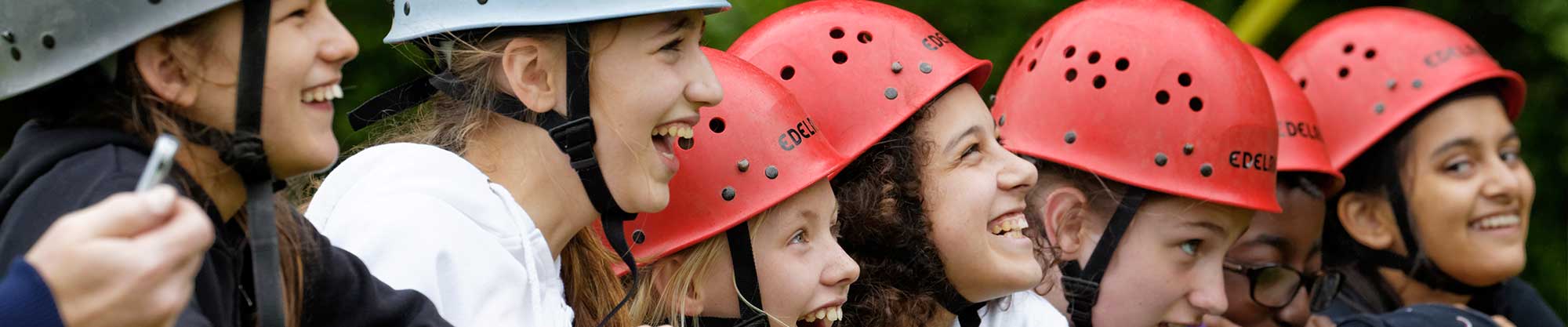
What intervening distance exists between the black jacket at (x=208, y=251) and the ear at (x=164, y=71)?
107 millimetres

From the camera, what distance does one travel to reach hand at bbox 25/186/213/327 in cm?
163

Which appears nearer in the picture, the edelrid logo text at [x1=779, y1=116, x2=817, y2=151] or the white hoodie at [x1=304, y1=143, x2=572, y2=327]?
the white hoodie at [x1=304, y1=143, x2=572, y2=327]

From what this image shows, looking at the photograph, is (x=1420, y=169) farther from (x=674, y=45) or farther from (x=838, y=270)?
(x=674, y=45)

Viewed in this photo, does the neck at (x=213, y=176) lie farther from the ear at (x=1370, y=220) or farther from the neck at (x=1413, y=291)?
the neck at (x=1413, y=291)

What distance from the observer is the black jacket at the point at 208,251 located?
6.61 feet

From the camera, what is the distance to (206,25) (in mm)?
2289

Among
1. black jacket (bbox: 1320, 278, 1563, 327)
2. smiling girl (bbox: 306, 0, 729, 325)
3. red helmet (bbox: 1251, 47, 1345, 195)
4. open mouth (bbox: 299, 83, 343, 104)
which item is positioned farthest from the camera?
black jacket (bbox: 1320, 278, 1563, 327)

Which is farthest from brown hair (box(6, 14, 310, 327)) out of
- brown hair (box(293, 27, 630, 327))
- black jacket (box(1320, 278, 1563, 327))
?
black jacket (box(1320, 278, 1563, 327))

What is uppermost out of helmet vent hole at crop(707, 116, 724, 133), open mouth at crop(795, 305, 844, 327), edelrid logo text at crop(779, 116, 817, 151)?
helmet vent hole at crop(707, 116, 724, 133)

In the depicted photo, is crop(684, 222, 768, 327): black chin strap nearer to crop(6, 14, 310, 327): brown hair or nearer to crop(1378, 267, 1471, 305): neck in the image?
crop(6, 14, 310, 327): brown hair

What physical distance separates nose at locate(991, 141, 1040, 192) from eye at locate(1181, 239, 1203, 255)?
790 millimetres

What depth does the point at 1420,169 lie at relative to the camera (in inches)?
222

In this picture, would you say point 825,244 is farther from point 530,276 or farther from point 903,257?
point 530,276

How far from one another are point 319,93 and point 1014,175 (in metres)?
2.05
